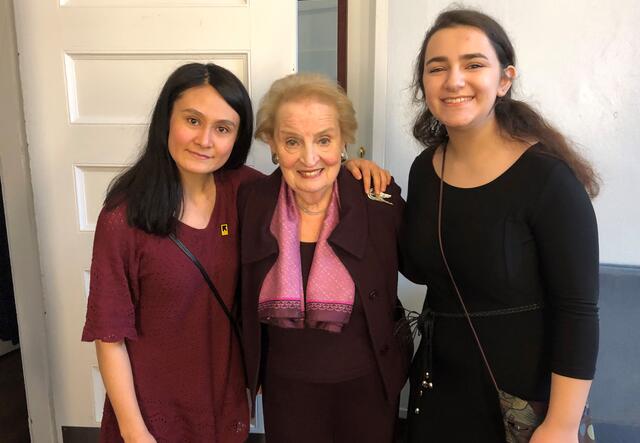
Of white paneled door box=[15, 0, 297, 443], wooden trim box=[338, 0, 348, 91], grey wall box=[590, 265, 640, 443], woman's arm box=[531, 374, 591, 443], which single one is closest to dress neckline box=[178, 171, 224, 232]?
white paneled door box=[15, 0, 297, 443]

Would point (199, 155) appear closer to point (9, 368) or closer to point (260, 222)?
point (260, 222)

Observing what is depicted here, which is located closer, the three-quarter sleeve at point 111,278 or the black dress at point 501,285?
the black dress at point 501,285

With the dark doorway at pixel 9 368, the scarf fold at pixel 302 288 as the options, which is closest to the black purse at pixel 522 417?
the scarf fold at pixel 302 288

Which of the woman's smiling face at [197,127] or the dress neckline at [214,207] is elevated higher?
the woman's smiling face at [197,127]

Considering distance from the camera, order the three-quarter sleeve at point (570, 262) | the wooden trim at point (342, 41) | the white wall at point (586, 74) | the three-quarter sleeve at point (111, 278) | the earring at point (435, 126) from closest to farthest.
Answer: the three-quarter sleeve at point (570, 262) → the three-quarter sleeve at point (111, 278) → the earring at point (435, 126) → the white wall at point (586, 74) → the wooden trim at point (342, 41)

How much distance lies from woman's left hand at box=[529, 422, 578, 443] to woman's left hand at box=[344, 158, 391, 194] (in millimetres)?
633

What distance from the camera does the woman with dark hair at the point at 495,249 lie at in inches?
37.2

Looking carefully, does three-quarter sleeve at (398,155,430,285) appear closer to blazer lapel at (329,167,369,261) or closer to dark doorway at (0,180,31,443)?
blazer lapel at (329,167,369,261)

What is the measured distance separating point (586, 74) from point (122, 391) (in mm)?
1580

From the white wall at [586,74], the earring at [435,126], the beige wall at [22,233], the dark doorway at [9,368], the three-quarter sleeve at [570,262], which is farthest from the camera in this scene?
the dark doorway at [9,368]

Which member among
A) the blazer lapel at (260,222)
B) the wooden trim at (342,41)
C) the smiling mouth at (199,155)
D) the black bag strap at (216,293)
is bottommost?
the black bag strap at (216,293)

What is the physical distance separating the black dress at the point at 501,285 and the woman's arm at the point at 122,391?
663 mm

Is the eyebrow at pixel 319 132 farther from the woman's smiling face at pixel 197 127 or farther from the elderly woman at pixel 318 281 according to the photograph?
the woman's smiling face at pixel 197 127

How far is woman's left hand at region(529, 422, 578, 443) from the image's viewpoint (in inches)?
38.4
